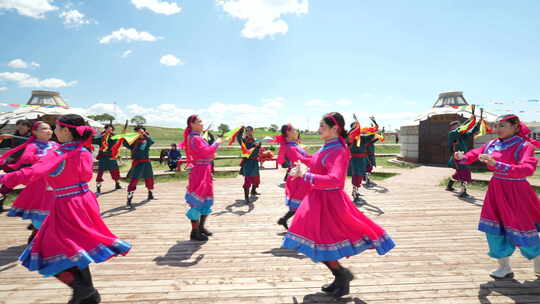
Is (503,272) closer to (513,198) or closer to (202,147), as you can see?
(513,198)

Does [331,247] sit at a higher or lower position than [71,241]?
lower

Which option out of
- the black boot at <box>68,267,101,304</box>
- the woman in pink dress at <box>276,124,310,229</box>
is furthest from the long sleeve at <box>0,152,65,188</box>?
the woman in pink dress at <box>276,124,310,229</box>

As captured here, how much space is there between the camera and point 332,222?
277cm

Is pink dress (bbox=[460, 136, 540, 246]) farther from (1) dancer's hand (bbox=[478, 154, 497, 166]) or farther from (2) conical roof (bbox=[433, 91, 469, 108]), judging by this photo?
(2) conical roof (bbox=[433, 91, 469, 108])

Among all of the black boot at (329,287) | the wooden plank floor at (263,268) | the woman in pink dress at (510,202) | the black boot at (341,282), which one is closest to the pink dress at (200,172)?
the wooden plank floor at (263,268)

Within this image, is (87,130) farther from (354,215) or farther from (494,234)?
(494,234)

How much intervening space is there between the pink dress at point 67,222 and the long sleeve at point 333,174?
2.11 meters

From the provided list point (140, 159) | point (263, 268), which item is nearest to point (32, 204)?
point (140, 159)

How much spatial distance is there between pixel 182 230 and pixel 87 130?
10.3 feet

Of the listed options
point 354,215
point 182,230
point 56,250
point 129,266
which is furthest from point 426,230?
point 56,250

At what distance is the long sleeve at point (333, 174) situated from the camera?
107 inches

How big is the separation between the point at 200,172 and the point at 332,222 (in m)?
2.69

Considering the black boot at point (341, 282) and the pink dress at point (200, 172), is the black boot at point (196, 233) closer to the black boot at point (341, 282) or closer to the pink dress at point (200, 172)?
the pink dress at point (200, 172)

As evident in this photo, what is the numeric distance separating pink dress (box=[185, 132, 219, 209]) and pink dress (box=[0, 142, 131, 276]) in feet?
5.99
